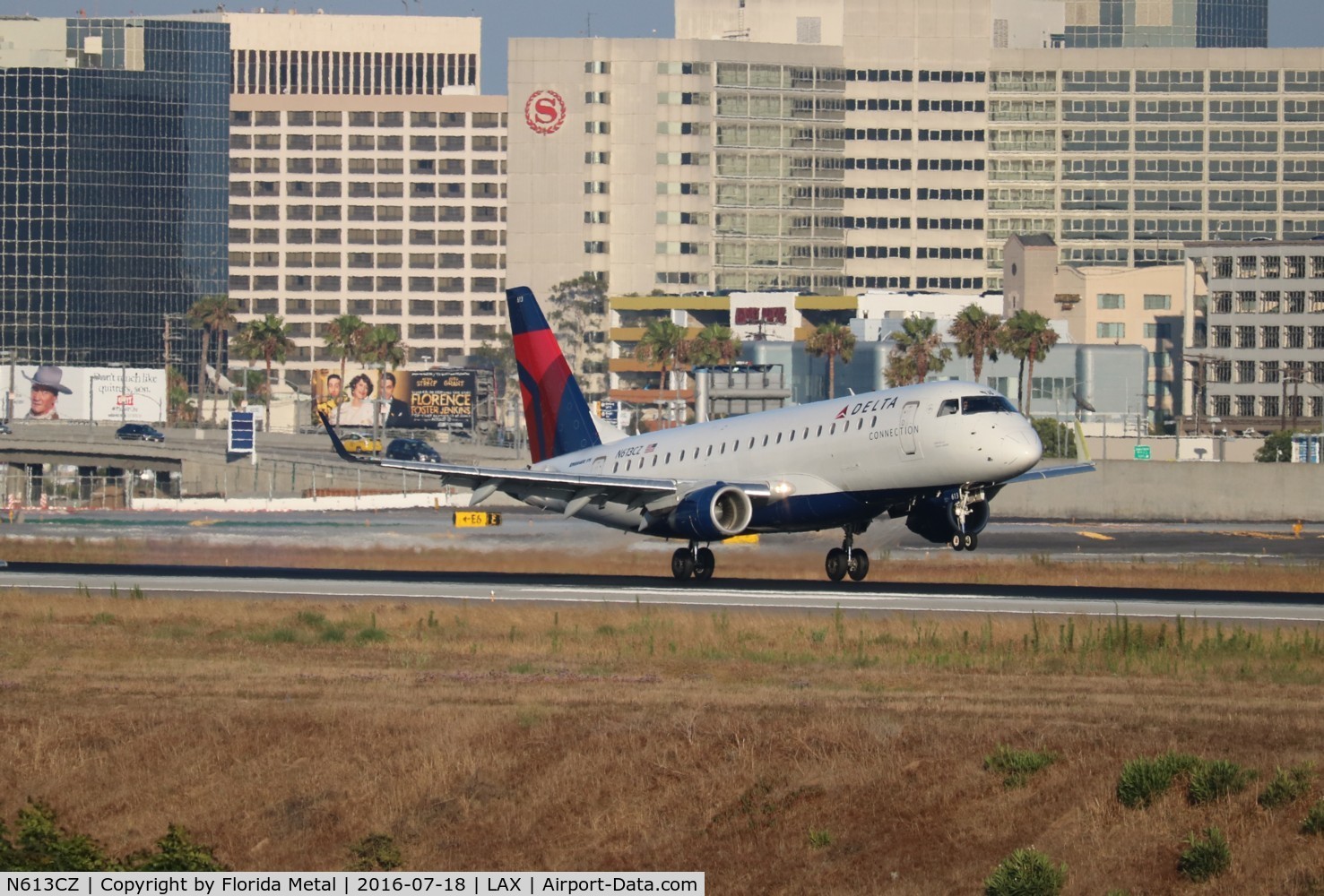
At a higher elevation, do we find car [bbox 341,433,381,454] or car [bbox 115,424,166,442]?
car [bbox 115,424,166,442]

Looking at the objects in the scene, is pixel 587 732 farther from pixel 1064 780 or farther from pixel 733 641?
pixel 733 641

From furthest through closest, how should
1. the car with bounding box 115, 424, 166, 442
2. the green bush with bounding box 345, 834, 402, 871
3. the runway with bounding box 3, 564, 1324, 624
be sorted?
the car with bounding box 115, 424, 166, 442 → the runway with bounding box 3, 564, 1324, 624 → the green bush with bounding box 345, 834, 402, 871

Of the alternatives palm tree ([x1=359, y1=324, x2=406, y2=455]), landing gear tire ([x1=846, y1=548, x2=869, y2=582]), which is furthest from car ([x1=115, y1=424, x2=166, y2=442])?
landing gear tire ([x1=846, y1=548, x2=869, y2=582])

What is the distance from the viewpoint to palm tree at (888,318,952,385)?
15750cm

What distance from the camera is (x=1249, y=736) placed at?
2862 centimetres

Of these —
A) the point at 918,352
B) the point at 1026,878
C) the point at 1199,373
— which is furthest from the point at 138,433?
the point at 1026,878

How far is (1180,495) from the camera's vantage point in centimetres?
10875

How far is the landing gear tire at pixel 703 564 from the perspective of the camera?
54.1m

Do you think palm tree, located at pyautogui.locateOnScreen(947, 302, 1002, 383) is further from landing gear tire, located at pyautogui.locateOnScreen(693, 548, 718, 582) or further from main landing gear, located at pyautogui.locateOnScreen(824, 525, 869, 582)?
landing gear tire, located at pyautogui.locateOnScreen(693, 548, 718, 582)

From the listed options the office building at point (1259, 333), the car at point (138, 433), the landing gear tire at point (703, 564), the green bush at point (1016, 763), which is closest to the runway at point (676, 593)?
the landing gear tire at point (703, 564)

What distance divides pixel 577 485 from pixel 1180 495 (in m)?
65.1

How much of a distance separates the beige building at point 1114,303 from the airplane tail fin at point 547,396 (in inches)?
5497

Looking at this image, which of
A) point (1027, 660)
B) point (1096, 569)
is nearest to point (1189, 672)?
point (1027, 660)

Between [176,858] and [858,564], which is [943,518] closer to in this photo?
[858,564]
